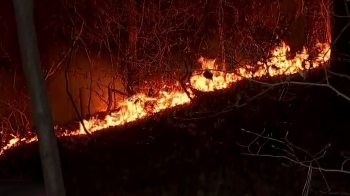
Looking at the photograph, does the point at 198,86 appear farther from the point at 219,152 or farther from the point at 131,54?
the point at 219,152

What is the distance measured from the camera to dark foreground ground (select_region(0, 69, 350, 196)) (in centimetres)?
848

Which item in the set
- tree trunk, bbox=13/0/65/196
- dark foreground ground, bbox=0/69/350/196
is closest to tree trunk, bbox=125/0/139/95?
dark foreground ground, bbox=0/69/350/196

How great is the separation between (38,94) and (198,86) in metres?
5.60

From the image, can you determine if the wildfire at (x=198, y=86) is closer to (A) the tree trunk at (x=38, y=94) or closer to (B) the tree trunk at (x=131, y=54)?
(B) the tree trunk at (x=131, y=54)

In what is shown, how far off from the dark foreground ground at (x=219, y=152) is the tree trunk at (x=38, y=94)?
7.50 ft

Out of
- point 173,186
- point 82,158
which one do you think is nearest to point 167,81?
point 82,158

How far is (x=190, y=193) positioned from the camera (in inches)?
344

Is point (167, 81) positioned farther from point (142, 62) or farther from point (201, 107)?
point (201, 107)

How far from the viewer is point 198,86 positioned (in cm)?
1216

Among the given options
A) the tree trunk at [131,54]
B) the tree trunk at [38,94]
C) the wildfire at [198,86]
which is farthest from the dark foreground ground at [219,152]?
the tree trunk at [38,94]

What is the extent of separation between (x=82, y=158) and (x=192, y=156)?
1.90m

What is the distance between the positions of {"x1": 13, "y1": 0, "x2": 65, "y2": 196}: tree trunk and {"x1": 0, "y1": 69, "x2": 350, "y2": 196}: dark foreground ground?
228cm

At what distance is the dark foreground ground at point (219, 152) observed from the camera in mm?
8477

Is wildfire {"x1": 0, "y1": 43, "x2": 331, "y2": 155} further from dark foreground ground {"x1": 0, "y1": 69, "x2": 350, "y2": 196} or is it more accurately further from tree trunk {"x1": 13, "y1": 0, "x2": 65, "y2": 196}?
tree trunk {"x1": 13, "y1": 0, "x2": 65, "y2": 196}
